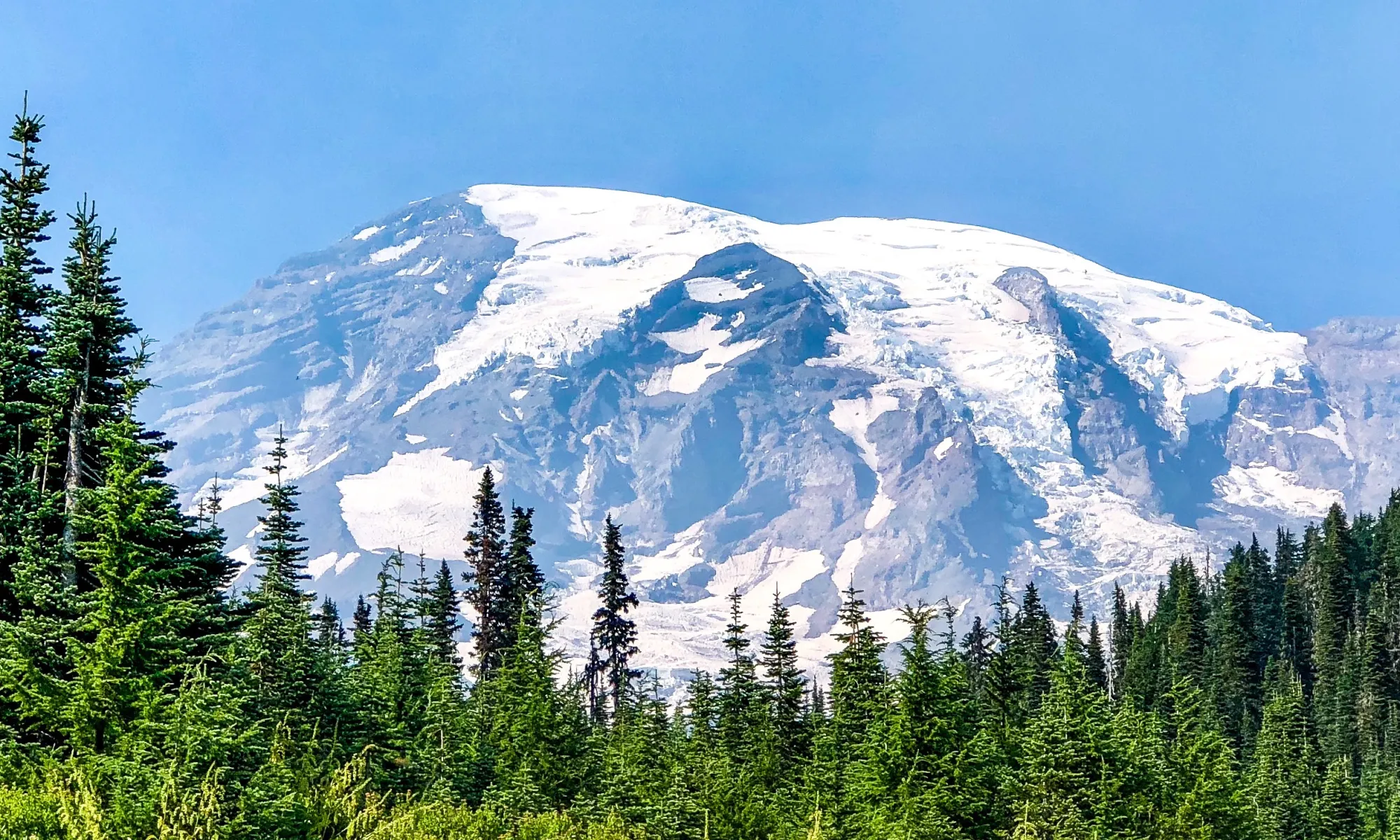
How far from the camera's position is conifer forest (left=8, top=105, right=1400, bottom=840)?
2772 centimetres

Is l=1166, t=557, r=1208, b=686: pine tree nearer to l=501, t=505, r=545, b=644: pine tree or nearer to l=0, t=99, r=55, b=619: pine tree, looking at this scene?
l=501, t=505, r=545, b=644: pine tree

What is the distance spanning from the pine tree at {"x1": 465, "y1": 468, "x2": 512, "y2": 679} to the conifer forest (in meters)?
0.21

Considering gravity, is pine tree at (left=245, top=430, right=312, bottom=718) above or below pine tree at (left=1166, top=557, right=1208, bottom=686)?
below

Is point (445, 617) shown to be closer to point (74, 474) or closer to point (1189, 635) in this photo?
Answer: point (74, 474)

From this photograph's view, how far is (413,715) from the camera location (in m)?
54.1

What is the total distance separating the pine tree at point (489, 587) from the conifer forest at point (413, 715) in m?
0.21

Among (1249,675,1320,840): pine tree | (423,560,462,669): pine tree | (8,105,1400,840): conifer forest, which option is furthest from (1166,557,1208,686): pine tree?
(423,560,462,669): pine tree

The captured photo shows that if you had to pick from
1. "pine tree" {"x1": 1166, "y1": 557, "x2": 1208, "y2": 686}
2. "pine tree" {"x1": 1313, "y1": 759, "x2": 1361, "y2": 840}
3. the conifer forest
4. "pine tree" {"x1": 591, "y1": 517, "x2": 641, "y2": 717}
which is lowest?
"pine tree" {"x1": 1313, "y1": 759, "x2": 1361, "y2": 840}

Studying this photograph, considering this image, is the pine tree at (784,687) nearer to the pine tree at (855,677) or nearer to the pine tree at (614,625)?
the pine tree at (855,677)

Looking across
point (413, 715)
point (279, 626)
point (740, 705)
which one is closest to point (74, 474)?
point (279, 626)

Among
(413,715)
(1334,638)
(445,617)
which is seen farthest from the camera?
(1334,638)

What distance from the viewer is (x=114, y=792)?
24.3 meters

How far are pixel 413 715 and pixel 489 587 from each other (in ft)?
114

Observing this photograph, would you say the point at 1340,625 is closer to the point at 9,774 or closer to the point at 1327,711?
the point at 1327,711
